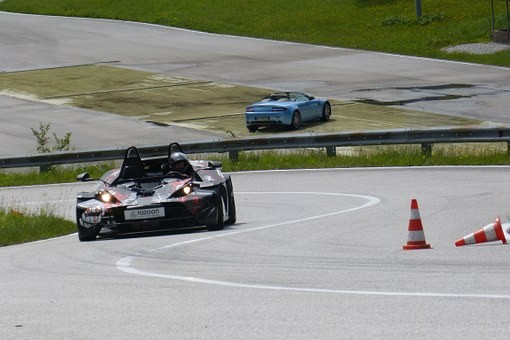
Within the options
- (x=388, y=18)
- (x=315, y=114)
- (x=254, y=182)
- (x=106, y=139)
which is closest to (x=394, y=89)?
(x=315, y=114)

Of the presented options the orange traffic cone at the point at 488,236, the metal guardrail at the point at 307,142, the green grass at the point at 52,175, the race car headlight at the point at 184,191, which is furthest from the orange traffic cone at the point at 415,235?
the green grass at the point at 52,175

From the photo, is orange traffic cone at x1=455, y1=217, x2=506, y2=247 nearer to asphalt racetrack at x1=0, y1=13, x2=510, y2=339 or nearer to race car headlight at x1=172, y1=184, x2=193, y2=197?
asphalt racetrack at x1=0, y1=13, x2=510, y2=339

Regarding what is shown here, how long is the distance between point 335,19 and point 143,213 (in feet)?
155

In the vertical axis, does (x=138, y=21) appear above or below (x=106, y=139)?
above

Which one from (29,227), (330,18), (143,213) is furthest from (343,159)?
(330,18)

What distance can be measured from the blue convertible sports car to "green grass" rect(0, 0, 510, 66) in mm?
13911

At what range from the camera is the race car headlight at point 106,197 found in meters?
15.7

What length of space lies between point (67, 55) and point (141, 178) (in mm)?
40759

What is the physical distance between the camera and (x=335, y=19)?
61.5 m

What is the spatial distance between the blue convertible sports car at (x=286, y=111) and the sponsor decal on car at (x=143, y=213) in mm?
20258

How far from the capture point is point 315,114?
3709 cm

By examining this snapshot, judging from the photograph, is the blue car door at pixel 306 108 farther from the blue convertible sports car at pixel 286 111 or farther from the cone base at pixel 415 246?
the cone base at pixel 415 246

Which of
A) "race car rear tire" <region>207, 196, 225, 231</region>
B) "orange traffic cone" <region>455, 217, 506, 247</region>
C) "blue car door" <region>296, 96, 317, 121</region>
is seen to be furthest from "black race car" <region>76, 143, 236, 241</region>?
"blue car door" <region>296, 96, 317, 121</region>

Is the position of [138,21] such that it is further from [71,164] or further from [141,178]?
[141,178]
